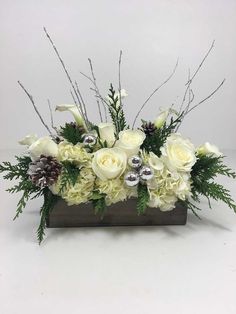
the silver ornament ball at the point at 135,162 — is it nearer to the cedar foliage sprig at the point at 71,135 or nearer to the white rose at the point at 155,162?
the white rose at the point at 155,162

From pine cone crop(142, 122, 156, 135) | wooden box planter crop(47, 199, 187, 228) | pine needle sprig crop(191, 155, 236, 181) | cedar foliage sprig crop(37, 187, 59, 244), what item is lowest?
wooden box planter crop(47, 199, 187, 228)

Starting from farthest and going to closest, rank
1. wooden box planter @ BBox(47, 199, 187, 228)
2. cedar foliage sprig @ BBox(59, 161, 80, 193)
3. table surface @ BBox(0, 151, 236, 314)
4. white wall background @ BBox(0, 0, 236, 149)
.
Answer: white wall background @ BBox(0, 0, 236, 149)
wooden box planter @ BBox(47, 199, 187, 228)
cedar foliage sprig @ BBox(59, 161, 80, 193)
table surface @ BBox(0, 151, 236, 314)

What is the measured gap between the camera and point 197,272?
104 centimetres

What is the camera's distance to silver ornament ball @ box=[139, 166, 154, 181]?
1138 millimetres

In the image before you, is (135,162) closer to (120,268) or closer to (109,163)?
(109,163)

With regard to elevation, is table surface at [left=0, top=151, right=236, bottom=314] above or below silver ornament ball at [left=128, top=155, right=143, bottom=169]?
below

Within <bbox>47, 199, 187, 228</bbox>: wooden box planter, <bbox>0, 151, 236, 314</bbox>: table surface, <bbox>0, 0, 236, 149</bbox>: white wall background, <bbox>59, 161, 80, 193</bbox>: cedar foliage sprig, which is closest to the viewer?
<bbox>0, 151, 236, 314</bbox>: table surface

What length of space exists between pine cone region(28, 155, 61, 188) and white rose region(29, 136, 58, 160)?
18 millimetres

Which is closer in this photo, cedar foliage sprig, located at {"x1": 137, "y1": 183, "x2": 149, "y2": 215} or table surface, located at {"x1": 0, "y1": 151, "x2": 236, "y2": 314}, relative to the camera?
table surface, located at {"x1": 0, "y1": 151, "x2": 236, "y2": 314}

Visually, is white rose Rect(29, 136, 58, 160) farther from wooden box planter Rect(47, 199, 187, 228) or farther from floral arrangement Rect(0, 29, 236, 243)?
wooden box planter Rect(47, 199, 187, 228)

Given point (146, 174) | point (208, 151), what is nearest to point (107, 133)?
point (146, 174)

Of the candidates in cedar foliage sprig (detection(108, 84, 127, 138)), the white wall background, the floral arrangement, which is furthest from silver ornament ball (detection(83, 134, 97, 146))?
the white wall background

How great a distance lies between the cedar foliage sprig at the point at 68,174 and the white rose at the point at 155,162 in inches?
7.4

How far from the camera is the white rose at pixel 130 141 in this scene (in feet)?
3.81
